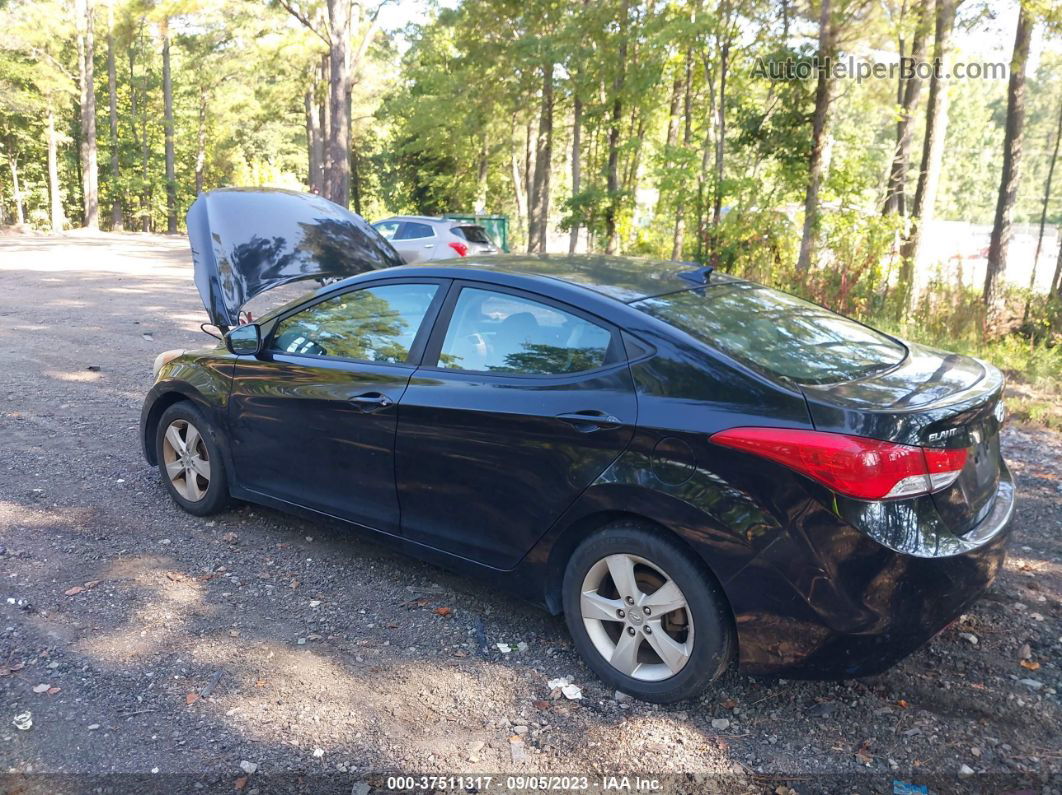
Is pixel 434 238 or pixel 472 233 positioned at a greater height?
pixel 472 233

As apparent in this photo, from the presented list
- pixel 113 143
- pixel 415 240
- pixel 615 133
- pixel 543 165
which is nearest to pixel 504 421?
pixel 415 240

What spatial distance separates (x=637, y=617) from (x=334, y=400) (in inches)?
→ 71.2

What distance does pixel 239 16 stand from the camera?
85.4ft

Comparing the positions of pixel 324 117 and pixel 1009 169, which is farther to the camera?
pixel 324 117

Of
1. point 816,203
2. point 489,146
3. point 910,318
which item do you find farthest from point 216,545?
point 489,146

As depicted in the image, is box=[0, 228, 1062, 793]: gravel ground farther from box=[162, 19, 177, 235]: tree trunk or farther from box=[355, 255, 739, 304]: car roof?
box=[162, 19, 177, 235]: tree trunk

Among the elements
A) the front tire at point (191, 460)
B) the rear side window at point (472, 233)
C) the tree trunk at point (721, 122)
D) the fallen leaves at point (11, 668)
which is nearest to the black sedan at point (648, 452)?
the front tire at point (191, 460)

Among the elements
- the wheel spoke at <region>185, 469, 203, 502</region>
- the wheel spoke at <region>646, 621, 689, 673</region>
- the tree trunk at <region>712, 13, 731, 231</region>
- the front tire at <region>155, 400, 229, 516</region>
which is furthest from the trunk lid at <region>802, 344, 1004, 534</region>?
the tree trunk at <region>712, 13, 731, 231</region>

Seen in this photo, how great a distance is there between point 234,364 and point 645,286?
7.79ft

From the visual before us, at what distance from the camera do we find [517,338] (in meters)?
3.49

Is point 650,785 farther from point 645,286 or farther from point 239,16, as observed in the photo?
point 239,16

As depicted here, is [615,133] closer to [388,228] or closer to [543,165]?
[543,165]

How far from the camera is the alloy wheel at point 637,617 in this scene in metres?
3.01

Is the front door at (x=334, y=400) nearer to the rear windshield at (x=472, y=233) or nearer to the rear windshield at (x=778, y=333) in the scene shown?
the rear windshield at (x=778, y=333)
